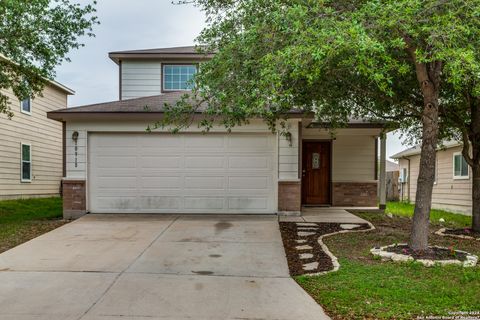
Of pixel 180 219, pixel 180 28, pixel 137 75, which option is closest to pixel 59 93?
pixel 137 75

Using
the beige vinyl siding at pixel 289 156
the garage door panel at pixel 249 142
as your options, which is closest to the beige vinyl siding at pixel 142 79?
the garage door panel at pixel 249 142

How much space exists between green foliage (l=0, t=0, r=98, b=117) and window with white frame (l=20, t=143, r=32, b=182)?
597 cm

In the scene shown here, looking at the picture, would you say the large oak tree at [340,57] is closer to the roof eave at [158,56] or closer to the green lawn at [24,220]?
the green lawn at [24,220]

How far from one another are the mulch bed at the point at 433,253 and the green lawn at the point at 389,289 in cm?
41

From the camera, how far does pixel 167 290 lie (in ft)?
17.2

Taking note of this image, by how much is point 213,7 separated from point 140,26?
27.7 ft

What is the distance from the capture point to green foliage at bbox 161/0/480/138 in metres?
5.16

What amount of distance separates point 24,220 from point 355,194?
982 centimetres

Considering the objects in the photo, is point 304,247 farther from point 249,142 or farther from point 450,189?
point 450,189

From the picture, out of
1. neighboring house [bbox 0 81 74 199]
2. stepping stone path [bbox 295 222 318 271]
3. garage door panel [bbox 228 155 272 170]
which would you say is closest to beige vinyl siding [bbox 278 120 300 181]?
garage door panel [bbox 228 155 272 170]

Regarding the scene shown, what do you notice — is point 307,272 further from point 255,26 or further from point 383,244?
point 255,26

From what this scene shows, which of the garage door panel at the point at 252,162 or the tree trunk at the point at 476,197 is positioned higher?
the garage door panel at the point at 252,162

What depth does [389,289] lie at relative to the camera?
5129mm

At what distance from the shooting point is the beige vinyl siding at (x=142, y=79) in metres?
15.0
